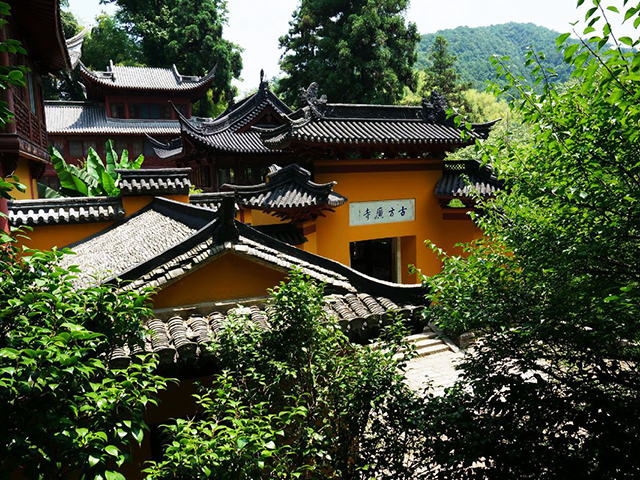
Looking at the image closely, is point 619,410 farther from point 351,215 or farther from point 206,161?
point 206,161

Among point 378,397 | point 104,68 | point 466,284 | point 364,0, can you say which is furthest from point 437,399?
point 104,68

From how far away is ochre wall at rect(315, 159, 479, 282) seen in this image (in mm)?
10203

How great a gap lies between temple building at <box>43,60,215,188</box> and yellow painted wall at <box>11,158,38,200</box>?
1657 cm

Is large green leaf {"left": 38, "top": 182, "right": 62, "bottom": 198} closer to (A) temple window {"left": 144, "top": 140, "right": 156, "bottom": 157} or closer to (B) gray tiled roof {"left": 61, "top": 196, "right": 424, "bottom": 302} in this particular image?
(B) gray tiled roof {"left": 61, "top": 196, "right": 424, "bottom": 302}

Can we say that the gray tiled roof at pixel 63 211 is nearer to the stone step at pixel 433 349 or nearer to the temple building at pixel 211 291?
the temple building at pixel 211 291

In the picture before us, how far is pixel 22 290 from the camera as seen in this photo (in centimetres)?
221

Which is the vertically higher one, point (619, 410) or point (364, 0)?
point (364, 0)

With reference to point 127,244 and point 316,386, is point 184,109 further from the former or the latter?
point 316,386

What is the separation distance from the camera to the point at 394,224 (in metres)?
11.2

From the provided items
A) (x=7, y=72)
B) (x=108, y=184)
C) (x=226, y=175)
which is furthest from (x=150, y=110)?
(x=7, y=72)

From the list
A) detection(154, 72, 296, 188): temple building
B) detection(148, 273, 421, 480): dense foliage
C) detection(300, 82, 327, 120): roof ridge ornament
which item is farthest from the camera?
detection(154, 72, 296, 188): temple building

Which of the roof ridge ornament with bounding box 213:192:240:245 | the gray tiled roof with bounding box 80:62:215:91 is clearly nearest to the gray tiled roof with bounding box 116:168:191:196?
the roof ridge ornament with bounding box 213:192:240:245

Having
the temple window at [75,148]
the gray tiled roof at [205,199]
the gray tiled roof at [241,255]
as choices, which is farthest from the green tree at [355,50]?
the gray tiled roof at [241,255]

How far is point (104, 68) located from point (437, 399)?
37295mm
